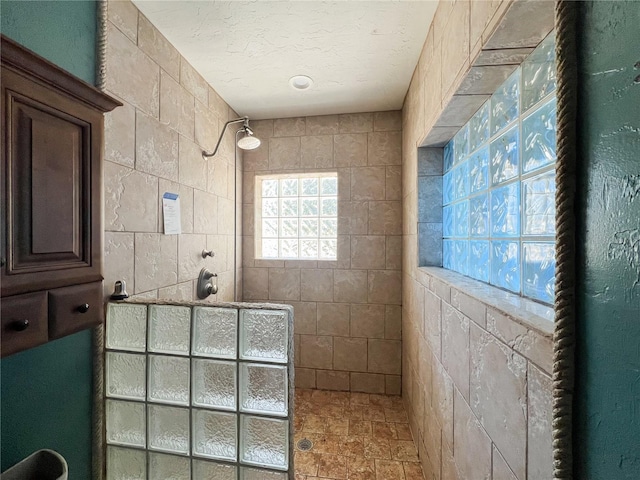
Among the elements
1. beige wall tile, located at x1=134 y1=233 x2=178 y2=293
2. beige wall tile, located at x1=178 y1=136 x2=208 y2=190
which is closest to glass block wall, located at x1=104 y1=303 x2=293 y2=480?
beige wall tile, located at x1=134 y1=233 x2=178 y2=293

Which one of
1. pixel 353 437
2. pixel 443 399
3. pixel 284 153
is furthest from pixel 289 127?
pixel 353 437

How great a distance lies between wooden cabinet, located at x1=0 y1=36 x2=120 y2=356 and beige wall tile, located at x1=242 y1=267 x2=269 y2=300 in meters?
1.49

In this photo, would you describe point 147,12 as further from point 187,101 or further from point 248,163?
point 248,163

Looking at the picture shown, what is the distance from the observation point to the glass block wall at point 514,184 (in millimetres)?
702

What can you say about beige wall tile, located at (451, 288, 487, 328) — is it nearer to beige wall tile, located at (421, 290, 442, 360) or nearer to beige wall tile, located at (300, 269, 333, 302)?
beige wall tile, located at (421, 290, 442, 360)

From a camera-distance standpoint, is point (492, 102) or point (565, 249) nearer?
point (565, 249)

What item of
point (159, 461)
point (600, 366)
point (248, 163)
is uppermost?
point (248, 163)

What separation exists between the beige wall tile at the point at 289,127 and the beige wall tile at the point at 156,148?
1.00m

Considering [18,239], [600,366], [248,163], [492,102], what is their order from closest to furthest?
[600,366] < [18,239] < [492,102] < [248,163]

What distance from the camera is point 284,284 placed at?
7.47ft

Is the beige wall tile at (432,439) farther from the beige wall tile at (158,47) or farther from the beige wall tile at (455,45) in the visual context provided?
the beige wall tile at (158,47)

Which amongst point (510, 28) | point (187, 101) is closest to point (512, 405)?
point (510, 28)

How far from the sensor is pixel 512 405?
24.1 inches

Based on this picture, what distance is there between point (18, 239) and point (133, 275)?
1.98 ft
